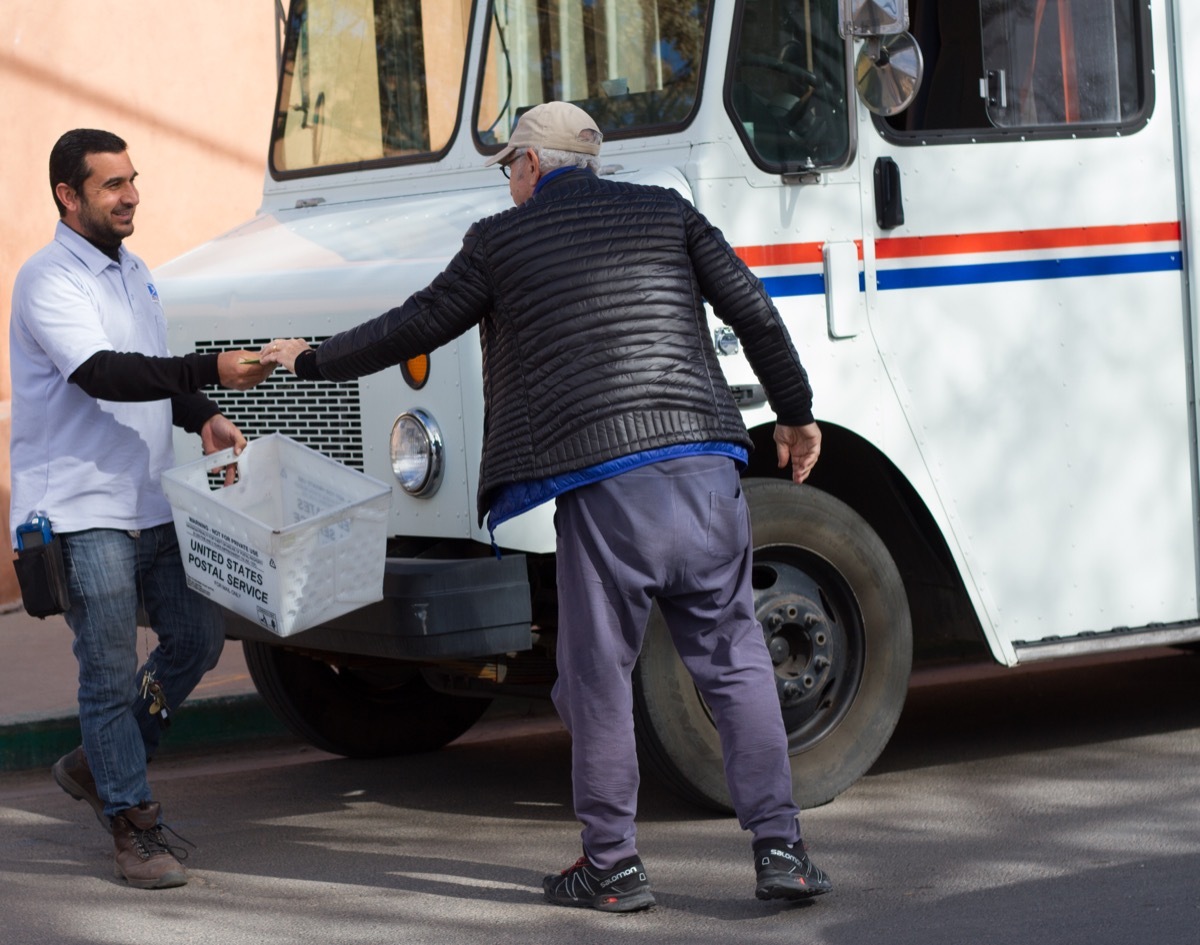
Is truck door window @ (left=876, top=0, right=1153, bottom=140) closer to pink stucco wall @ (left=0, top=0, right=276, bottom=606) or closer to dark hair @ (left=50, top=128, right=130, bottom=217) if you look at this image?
dark hair @ (left=50, top=128, right=130, bottom=217)

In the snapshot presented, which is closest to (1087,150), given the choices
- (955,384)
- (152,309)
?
(955,384)

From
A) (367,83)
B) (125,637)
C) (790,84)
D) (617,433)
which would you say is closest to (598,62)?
(790,84)

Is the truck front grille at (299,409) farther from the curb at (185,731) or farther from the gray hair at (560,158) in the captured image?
the curb at (185,731)

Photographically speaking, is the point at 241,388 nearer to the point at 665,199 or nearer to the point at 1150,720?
the point at 665,199

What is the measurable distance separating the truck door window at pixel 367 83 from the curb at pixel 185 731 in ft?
6.38

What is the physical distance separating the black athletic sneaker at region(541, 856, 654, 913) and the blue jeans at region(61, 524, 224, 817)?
1197mm

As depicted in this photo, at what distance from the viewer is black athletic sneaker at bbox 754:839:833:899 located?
4.59m

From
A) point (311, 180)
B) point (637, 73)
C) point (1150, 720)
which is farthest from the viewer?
point (1150, 720)

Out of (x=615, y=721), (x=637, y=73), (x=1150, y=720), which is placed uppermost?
(x=637, y=73)

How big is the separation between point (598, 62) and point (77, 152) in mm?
1467

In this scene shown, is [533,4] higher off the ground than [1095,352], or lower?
higher

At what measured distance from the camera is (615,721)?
4645 mm

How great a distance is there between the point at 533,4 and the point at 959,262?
1.42 m

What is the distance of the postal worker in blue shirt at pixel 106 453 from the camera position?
504 cm
